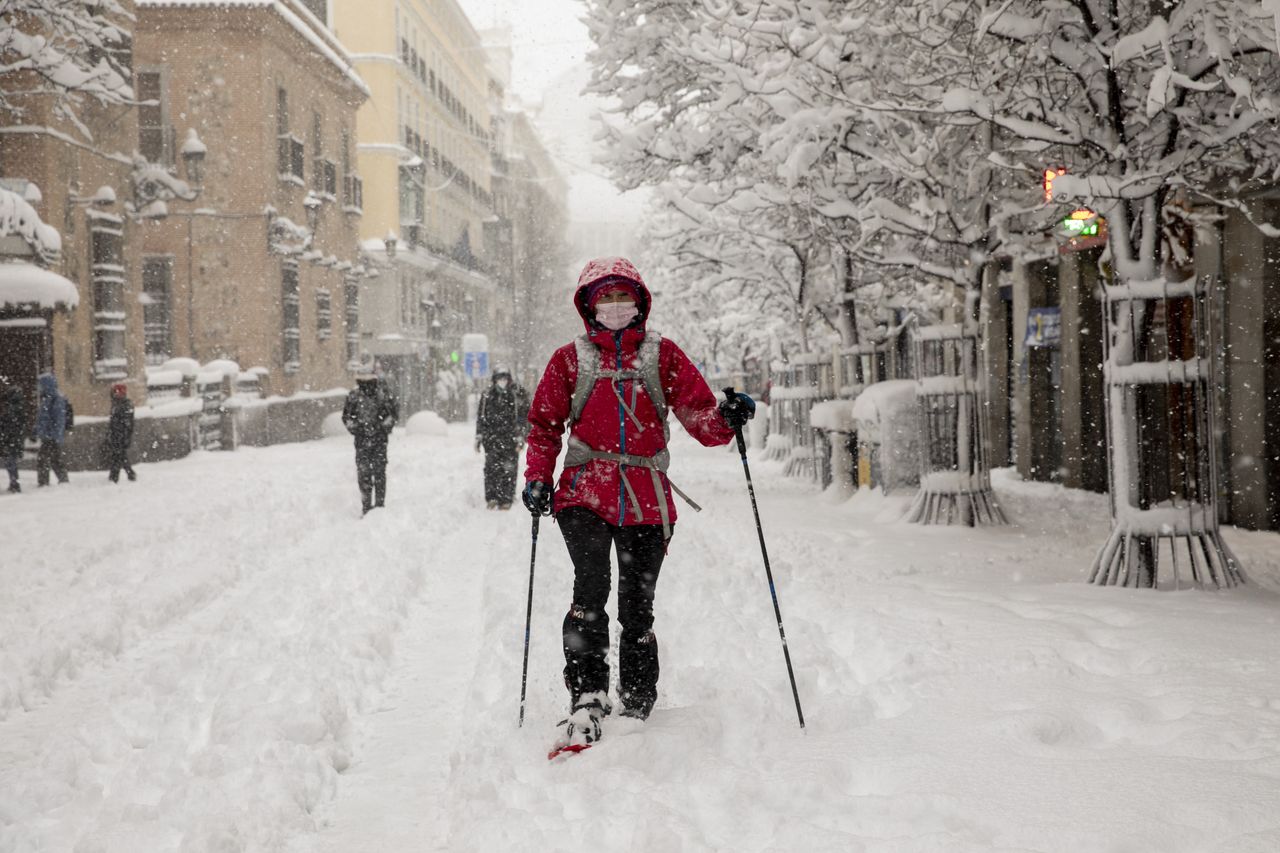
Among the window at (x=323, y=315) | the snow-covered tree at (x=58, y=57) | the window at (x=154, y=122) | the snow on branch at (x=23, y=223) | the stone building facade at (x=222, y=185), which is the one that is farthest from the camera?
the window at (x=323, y=315)

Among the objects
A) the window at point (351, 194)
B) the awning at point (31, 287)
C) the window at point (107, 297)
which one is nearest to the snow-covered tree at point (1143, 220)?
the awning at point (31, 287)

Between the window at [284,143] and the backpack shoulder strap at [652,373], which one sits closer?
the backpack shoulder strap at [652,373]

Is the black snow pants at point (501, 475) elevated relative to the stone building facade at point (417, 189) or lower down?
lower down

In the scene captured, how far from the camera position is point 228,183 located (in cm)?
3081

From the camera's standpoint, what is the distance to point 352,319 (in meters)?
40.5

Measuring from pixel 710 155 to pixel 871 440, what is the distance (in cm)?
389

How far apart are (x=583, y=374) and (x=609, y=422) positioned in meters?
0.22

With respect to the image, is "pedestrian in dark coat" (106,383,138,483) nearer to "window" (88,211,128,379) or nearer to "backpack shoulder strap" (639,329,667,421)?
"window" (88,211,128,379)

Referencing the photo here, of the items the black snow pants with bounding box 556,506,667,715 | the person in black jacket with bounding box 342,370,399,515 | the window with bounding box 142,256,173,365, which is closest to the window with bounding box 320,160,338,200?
the window with bounding box 142,256,173,365

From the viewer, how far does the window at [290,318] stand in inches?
1281

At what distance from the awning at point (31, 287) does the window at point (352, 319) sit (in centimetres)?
1979

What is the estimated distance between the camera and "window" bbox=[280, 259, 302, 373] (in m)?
Result: 32.5

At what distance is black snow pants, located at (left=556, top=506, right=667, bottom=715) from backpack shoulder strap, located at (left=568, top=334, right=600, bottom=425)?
400mm

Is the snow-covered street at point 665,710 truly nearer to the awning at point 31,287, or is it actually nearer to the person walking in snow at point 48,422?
the person walking in snow at point 48,422
